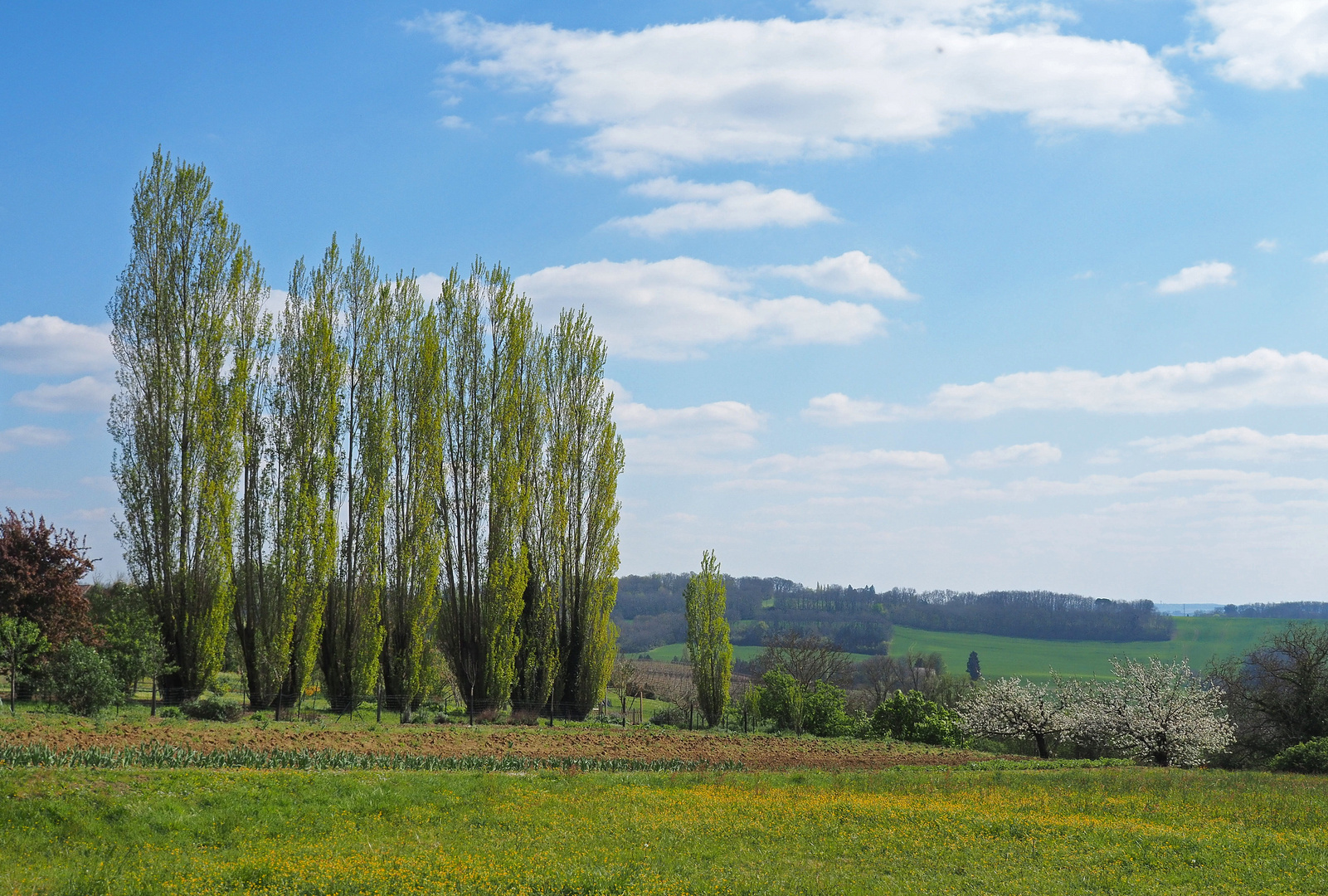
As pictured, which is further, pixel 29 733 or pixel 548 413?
pixel 548 413

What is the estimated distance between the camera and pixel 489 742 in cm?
2309

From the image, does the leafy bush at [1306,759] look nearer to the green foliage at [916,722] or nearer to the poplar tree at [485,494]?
the green foliage at [916,722]

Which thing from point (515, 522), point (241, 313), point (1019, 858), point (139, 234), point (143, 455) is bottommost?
point (1019, 858)

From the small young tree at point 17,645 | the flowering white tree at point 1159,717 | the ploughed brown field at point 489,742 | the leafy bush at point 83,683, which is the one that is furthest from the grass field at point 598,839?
the flowering white tree at point 1159,717

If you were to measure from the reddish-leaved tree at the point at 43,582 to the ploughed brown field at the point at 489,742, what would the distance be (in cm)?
571

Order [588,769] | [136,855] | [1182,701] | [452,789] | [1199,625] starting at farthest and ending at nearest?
[1199,625], [1182,701], [588,769], [452,789], [136,855]

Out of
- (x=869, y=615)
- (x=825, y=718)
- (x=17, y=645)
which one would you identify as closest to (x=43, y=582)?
(x=17, y=645)

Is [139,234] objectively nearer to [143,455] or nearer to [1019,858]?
[143,455]

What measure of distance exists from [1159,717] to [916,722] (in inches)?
340

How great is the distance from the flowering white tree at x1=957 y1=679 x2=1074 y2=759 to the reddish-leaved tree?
31.3 meters

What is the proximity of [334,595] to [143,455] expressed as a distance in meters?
7.52

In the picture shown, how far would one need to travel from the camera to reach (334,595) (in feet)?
99.5

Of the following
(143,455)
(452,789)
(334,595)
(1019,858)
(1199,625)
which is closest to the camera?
(1019,858)

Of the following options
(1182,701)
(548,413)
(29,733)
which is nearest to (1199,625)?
(1182,701)
